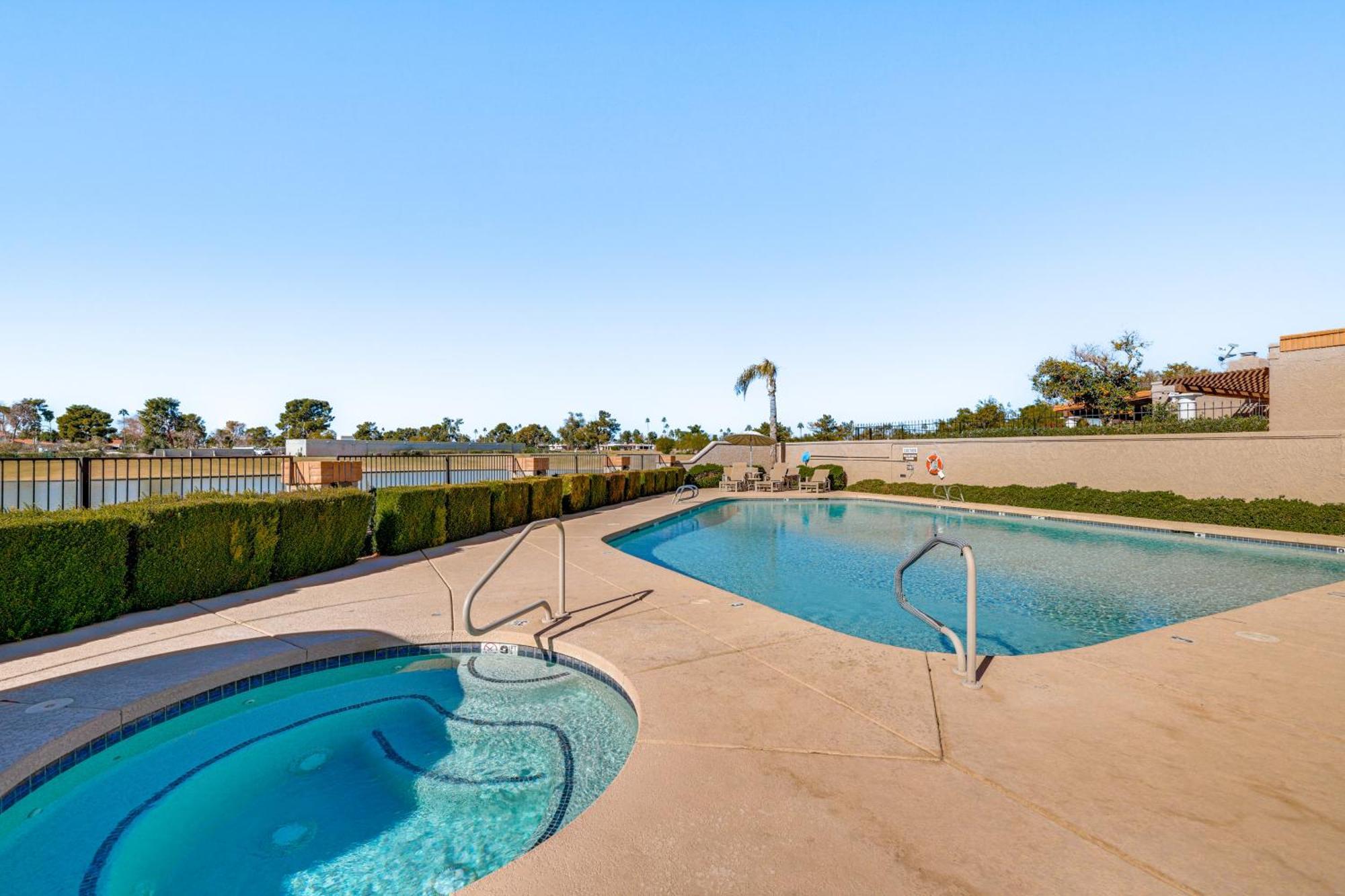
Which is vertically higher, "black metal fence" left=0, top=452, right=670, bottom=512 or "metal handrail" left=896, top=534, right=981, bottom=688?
"black metal fence" left=0, top=452, right=670, bottom=512

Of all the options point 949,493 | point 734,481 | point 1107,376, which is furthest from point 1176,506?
point 1107,376

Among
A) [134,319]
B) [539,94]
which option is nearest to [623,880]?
[539,94]

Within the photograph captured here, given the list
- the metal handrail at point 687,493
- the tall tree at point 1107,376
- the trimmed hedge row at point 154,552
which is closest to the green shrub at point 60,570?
the trimmed hedge row at point 154,552

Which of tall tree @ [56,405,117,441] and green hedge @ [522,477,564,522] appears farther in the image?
tall tree @ [56,405,117,441]

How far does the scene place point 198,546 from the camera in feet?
20.0

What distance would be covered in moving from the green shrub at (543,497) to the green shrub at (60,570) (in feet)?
24.2

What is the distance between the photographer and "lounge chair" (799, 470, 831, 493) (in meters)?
22.5

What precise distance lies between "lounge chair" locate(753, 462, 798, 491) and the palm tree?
527 centimetres

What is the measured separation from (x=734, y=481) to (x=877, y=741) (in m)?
19.6

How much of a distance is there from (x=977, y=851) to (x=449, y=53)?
13489mm

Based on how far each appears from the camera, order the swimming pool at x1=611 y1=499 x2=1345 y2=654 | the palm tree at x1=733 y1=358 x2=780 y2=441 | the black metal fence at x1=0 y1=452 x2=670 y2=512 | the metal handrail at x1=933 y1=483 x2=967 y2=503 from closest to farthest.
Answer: the swimming pool at x1=611 y1=499 x2=1345 y2=654
the black metal fence at x1=0 y1=452 x2=670 y2=512
the metal handrail at x1=933 y1=483 x2=967 y2=503
the palm tree at x1=733 y1=358 x2=780 y2=441

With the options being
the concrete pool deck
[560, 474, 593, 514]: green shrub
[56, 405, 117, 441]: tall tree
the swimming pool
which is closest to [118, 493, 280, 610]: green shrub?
the concrete pool deck

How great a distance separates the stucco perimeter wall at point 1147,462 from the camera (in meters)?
12.3

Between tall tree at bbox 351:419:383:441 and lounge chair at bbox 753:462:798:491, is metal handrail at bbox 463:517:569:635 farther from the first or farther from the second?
tall tree at bbox 351:419:383:441
